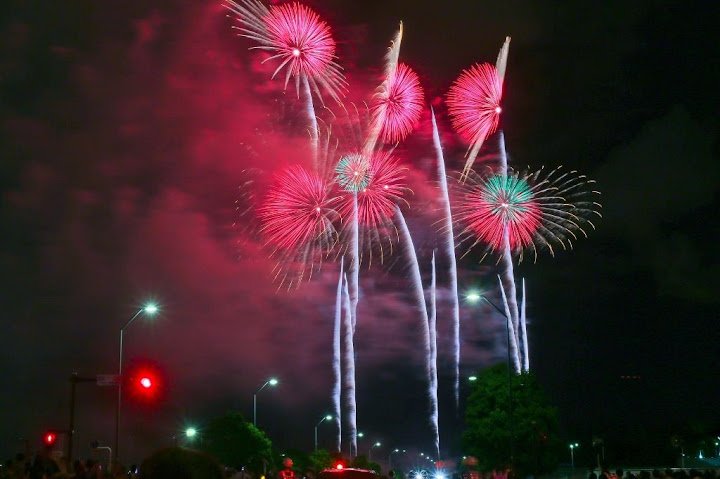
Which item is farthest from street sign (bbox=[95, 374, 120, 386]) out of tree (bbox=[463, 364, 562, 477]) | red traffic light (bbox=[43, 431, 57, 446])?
tree (bbox=[463, 364, 562, 477])

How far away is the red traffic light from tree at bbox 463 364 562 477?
1456 inches

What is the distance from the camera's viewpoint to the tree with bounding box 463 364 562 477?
57469 millimetres

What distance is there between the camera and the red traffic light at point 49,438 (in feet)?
79.7

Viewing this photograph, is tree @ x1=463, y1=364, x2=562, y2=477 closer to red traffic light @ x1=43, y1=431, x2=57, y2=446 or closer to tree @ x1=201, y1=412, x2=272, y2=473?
tree @ x1=201, y1=412, x2=272, y2=473

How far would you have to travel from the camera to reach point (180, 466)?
4.32 meters

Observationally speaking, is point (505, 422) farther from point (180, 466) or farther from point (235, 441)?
point (180, 466)

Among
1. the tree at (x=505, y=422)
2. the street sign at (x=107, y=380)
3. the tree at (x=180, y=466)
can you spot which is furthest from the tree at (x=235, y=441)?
the tree at (x=180, y=466)

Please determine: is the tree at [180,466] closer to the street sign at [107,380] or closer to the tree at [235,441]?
the street sign at [107,380]

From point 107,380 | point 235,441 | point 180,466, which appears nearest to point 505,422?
point 235,441

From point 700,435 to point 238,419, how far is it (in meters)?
55.7

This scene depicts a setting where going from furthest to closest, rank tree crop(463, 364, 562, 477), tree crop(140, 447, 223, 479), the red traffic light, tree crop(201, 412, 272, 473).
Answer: tree crop(201, 412, 272, 473), tree crop(463, 364, 562, 477), the red traffic light, tree crop(140, 447, 223, 479)

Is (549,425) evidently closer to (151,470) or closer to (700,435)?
(700,435)

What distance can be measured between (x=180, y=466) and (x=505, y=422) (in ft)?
182

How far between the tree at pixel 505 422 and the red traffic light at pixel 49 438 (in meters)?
37.0
